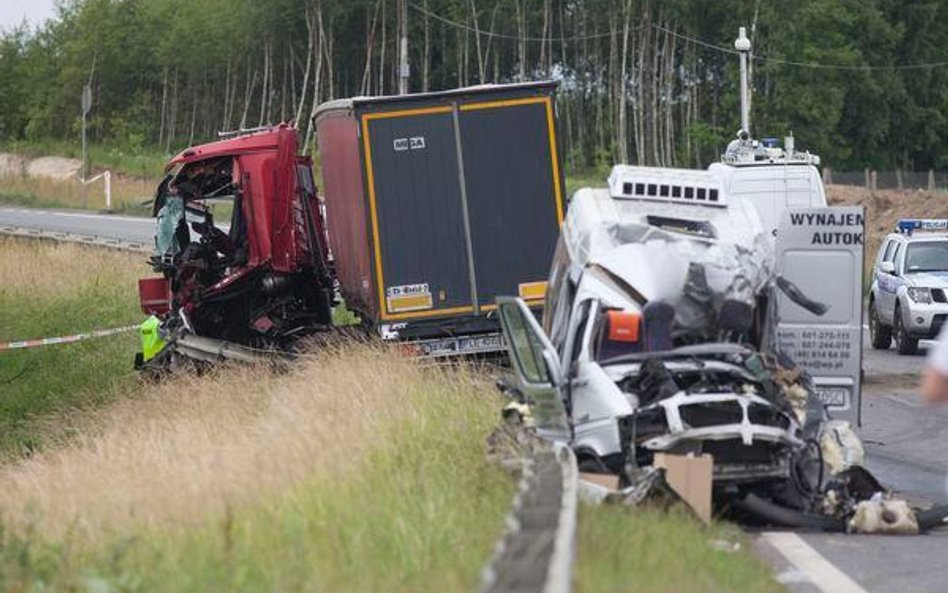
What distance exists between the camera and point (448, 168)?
18.3m

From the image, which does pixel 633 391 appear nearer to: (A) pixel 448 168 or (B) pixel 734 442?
(B) pixel 734 442

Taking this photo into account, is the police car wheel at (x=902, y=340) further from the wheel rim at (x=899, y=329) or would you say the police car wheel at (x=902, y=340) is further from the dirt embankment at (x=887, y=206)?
the dirt embankment at (x=887, y=206)

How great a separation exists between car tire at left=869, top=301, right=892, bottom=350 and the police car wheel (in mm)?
720

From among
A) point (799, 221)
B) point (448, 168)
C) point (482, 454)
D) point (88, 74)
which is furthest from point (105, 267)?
point (88, 74)

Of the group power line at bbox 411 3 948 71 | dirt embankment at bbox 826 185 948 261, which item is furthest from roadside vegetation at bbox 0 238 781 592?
power line at bbox 411 3 948 71

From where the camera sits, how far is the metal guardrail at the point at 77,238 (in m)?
36.9

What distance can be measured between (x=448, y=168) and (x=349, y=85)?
239ft

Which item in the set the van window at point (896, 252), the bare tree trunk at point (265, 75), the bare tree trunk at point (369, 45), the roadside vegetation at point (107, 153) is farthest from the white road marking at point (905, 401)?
the bare tree trunk at point (265, 75)

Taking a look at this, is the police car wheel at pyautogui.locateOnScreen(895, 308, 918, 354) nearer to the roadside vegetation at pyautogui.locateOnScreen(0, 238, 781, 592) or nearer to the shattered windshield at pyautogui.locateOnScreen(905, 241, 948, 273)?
the shattered windshield at pyautogui.locateOnScreen(905, 241, 948, 273)

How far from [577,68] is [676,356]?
2977 inches

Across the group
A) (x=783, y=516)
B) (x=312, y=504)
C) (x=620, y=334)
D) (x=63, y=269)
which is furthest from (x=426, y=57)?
(x=312, y=504)

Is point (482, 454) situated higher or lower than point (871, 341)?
higher

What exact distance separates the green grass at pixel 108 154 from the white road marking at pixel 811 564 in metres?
60.7

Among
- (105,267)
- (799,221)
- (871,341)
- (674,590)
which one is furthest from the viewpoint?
(105,267)
